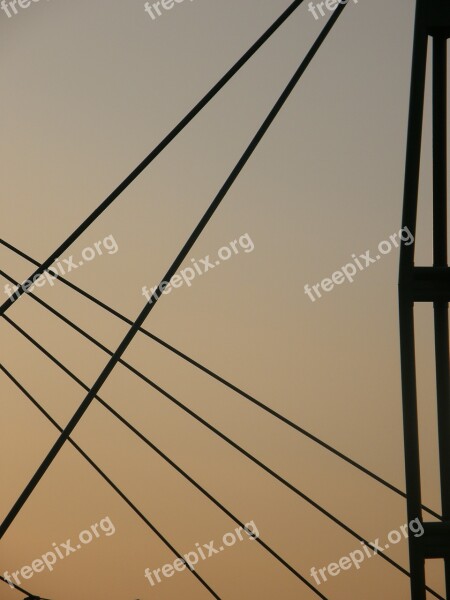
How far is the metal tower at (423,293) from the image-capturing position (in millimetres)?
5355

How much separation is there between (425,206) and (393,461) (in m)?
6.91

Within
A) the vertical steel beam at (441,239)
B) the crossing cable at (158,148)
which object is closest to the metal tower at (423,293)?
the vertical steel beam at (441,239)

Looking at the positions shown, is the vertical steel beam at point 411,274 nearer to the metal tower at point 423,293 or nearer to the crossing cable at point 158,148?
the metal tower at point 423,293

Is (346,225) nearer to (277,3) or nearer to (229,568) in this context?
(277,3)

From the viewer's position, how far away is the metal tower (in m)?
5.36

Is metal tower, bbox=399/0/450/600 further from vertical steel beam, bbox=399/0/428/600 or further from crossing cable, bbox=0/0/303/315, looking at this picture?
crossing cable, bbox=0/0/303/315

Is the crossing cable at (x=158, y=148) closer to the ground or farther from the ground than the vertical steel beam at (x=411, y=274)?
farther from the ground

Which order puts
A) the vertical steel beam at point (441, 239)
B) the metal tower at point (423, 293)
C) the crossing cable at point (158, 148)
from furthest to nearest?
1. the crossing cable at point (158, 148)
2. the vertical steel beam at point (441, 239)
3. the metal tower at point (423, 293)

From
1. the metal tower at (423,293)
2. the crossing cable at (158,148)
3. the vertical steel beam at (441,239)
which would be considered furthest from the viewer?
the crossing cable at (158,148)

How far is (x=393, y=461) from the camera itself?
23266 mm

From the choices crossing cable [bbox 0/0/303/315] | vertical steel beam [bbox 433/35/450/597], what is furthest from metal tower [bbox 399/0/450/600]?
crossing cable [bbox 0/0/303/315]

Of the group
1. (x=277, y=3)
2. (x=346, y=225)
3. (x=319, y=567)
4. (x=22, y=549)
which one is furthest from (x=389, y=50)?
(x=22, y=549)

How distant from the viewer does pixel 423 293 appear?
5656 mm

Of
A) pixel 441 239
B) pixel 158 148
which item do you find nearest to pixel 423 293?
pixel 441 239
